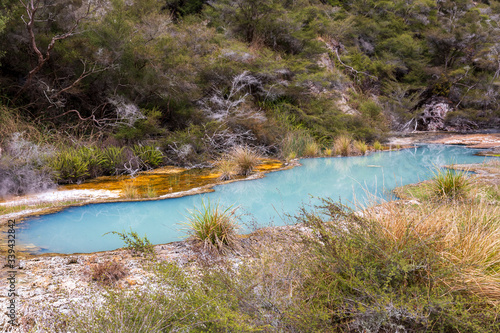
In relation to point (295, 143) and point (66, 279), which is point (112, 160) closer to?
point (66, 279)

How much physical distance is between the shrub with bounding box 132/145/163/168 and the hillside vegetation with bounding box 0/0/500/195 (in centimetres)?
4

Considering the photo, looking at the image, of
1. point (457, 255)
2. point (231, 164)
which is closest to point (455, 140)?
point (231, 164)

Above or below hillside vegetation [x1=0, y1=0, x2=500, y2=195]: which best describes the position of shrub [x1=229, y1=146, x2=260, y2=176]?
below

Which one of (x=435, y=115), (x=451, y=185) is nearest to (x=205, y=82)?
(x=451, y=185)

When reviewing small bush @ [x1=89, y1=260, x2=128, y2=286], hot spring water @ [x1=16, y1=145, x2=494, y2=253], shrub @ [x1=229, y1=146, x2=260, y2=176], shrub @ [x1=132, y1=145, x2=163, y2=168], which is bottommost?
hot spring water @ [x1=16, y1=145, x2=494, y2=253]

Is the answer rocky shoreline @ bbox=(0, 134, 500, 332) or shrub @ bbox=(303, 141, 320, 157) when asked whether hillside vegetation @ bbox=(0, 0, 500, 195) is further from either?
rocky shoreline @ bbox=(0, 134, 500, 332)

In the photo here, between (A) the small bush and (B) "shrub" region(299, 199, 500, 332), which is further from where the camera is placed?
(A) the small bush

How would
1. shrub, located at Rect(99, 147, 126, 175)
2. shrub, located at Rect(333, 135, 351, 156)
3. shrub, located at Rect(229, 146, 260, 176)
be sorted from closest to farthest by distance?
shrub, located at Rect(99, 147, 126, 175), shrub, located at Rect(229, 146, 260, 176), shrub, located at Rect(333, 135, 351, 156)

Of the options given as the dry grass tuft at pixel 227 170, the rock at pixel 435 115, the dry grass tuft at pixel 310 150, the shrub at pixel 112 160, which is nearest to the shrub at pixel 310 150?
the dry grass tuft at pixel 310 150

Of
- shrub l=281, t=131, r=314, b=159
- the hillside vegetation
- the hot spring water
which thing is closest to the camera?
the hot spring water

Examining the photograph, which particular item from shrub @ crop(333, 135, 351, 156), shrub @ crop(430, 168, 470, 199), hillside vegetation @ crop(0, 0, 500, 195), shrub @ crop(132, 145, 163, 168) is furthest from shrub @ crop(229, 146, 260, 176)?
shrub @ crop(333, 135, 351, 156)

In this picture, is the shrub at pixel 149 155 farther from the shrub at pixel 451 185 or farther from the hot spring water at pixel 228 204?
the shrub at pixel 451 185

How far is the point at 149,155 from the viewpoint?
901cm

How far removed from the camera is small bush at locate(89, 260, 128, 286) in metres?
2.84
